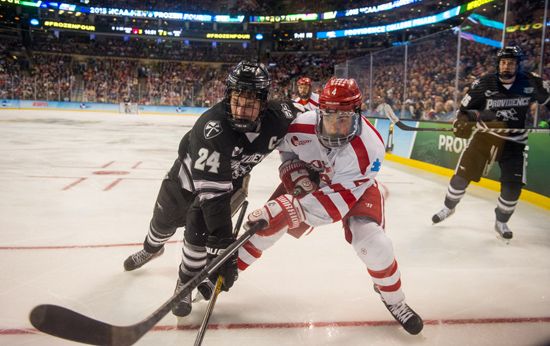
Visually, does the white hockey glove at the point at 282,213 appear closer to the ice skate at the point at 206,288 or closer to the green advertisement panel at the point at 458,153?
Result: the ice skate at the point at 206,288

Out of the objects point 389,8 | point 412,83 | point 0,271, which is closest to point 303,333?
point 0,271

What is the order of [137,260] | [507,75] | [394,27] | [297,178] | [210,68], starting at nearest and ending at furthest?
[297,178] < [137,260] < [507,75] < [394,27] < [210,68]

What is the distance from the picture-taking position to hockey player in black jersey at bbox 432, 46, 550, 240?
3.42m

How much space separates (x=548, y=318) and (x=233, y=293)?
160 cm

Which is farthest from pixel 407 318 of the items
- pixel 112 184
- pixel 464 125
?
pixel 112 184

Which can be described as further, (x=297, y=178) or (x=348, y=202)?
(x=297, y=178)

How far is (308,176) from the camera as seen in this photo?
7.03ft

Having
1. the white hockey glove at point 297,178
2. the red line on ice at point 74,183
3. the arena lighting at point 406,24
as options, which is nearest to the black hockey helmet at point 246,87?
the white hockey glove at point 297,178

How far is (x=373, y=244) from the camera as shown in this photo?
1917 mm

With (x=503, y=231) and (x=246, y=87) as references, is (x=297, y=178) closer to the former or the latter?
(x=246, y=87)

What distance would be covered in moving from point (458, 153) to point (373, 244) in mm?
4910

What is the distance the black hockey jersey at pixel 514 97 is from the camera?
3506mm

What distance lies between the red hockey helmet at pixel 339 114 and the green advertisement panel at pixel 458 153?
12.0 feet

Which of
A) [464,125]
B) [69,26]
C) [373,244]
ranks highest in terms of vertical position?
[69,26]
